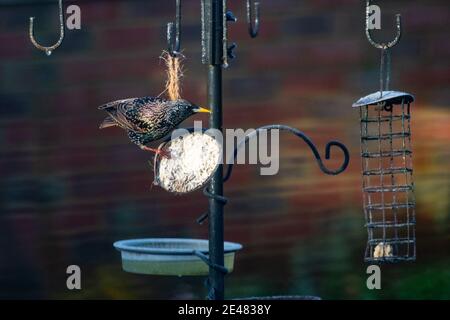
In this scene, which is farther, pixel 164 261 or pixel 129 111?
pixel 164 261

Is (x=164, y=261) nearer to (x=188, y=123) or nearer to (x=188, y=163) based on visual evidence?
(x=188, y=163)

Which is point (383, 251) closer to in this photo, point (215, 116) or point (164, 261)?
point (164, 261)

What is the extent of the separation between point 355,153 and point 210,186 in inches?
107

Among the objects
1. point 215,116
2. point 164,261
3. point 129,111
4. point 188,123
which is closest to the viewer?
point 215,116

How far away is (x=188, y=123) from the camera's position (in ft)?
18.4

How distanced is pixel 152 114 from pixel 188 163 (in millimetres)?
184

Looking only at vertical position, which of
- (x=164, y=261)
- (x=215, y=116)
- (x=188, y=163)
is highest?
(x=215, y=116)

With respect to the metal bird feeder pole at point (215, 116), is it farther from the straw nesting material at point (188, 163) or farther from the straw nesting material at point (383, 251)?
the straw nesting material at point (383, 251)

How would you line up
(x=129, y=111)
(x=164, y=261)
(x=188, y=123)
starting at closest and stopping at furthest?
(x=129, y=111) < (x=164, y=261) < (x=188, y=123)

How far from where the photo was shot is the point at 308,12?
5.76 metres

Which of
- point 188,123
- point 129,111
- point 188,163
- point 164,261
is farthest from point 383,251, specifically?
point 188,123

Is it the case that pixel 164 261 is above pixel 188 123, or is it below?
below

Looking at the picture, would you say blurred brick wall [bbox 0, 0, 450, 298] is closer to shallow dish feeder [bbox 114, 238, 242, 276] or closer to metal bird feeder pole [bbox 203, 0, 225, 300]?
shallow dish feeder [bbox 114, 238, 242, 276]

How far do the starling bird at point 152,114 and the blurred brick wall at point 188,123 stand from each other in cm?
230
